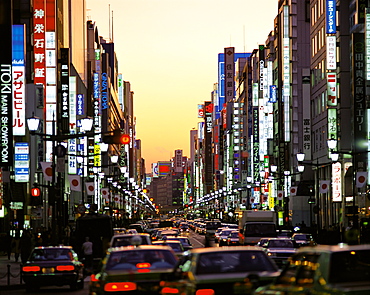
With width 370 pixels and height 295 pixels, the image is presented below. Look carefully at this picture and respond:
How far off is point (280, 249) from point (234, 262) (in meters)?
20.0

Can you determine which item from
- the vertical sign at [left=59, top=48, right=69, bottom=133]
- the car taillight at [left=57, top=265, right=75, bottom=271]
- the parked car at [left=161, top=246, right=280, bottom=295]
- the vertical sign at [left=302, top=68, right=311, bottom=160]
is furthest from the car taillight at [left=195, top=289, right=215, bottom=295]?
the vertical sign at [left=302, top=68, right=311, bottom=160]

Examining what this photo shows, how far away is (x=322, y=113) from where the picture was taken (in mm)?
98500

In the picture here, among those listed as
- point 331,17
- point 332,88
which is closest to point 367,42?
point 332,88

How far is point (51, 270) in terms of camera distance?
2942cm

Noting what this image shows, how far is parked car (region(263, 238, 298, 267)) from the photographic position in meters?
35.2

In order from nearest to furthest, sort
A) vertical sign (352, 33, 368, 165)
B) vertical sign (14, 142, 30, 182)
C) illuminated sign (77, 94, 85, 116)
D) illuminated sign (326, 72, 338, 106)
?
vertical sign (14, 142, 30, 182) → vertical sign (352, 33, 368, 165) → illuminated sign (326, 72, 338, 106) → illuminated sign (77, 94, 85, 116)

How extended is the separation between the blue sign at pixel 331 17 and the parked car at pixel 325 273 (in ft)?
234

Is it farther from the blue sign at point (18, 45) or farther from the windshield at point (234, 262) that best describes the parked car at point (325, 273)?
the blue sign at point (18, 45)

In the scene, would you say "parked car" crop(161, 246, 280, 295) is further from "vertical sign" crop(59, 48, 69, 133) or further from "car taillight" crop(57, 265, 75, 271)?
"vertical sign" crop(59, 48, 69, 133)

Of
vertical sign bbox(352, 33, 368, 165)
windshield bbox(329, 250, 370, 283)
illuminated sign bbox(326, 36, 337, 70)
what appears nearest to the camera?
windshield bbox(329, 250, 370, 283)

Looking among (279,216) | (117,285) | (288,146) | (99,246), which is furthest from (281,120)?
(117,285)

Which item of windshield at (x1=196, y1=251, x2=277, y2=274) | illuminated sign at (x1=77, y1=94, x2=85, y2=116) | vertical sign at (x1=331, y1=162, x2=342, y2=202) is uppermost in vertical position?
illuminated sign at (x1=77, y1=94, x2=85, y2=116)

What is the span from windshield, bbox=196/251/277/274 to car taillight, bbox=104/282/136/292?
7.14ft

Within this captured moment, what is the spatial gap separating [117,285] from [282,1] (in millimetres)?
114277
